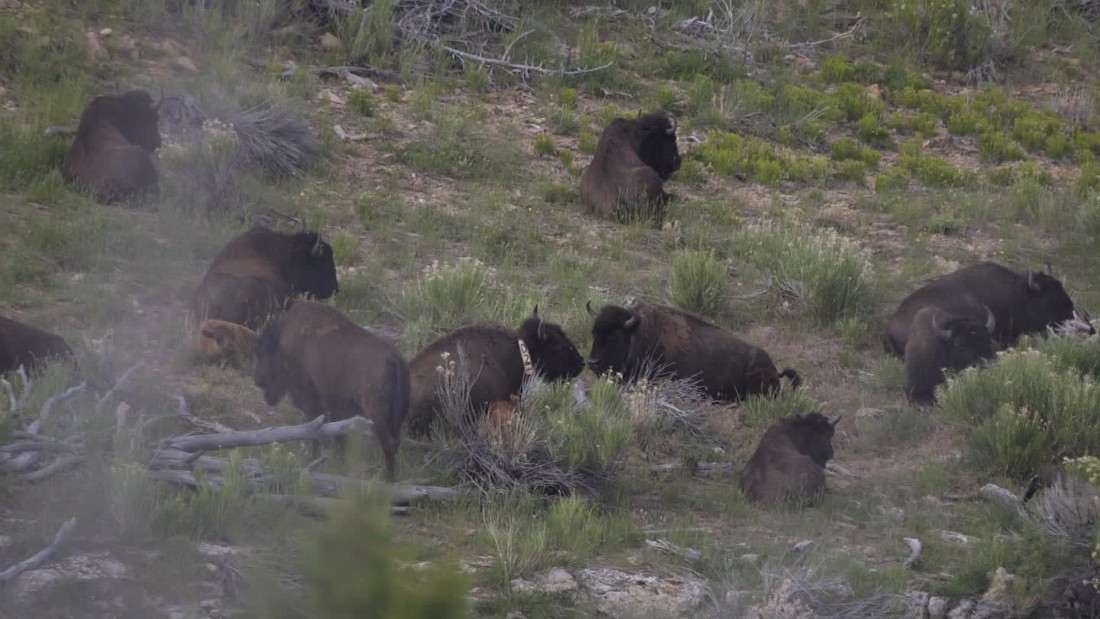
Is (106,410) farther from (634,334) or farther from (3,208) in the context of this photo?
(3,208)

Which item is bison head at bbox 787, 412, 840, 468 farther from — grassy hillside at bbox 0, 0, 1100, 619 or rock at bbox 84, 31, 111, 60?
rock at bbox 84, 31, 111, 60

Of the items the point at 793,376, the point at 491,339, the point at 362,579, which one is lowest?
the point at 793,376

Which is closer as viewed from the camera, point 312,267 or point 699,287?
point 312,267

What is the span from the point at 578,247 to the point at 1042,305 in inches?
182

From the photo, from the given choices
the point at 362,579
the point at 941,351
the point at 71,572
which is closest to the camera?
the point at 362,579

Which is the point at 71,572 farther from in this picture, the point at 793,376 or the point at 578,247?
the point at 578,247

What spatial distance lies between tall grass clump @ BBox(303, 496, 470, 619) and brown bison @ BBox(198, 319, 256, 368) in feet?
24.2

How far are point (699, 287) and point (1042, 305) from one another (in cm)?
308

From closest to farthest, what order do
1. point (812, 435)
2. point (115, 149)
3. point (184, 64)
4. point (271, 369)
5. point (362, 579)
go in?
1. point (362, 579)
2. point (271, 369)
3. point (812, 435)
4. point (115, 149)
5. point (184, 64)

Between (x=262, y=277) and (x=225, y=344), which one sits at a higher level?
(x=262, y=277)

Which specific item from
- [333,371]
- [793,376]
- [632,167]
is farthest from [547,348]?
[632,167]

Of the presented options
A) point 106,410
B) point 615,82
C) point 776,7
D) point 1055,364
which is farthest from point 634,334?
point 776,7

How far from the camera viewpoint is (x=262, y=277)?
35.2ft

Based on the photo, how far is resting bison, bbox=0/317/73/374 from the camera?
8.52 metres
